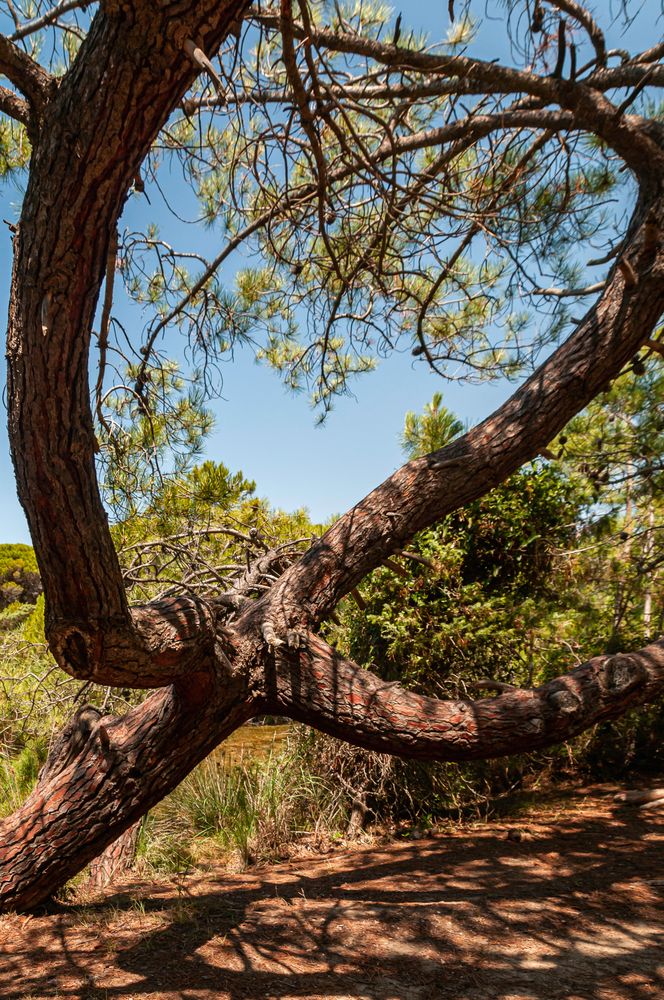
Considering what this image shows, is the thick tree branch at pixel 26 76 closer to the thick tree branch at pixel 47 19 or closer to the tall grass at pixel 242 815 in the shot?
the thick tree branch at pixel 47 19

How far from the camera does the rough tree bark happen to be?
1.70 m

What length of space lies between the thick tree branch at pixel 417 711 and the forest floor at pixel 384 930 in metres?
0.66

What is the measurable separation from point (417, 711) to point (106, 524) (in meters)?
1.66

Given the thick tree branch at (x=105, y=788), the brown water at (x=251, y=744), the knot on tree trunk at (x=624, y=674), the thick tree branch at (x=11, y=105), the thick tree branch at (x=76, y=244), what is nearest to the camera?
the thick tree branch at (x=76, y=244)

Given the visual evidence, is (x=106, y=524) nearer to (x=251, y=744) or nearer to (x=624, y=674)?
(x=624, y=674)

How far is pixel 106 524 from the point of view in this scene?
6.92ft

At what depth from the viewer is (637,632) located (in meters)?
5.00

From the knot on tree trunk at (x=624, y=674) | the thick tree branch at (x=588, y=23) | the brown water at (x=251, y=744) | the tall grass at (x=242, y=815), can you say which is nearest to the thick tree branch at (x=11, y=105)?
the thick tree branch at (x=588, y=23)

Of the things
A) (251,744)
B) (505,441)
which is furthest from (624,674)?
(251,744)

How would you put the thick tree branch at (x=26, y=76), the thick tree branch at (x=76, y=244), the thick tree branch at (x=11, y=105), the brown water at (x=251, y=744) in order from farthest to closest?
the brown water at (x=251, y=744)
the thick tree branch at (x=11, y=105)
the thick tree branch at (x=26, y=76)
the thick tree branch at (x=76, y=244)

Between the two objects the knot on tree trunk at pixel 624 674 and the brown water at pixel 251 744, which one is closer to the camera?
the knot on tree trunk at pixel 624 674

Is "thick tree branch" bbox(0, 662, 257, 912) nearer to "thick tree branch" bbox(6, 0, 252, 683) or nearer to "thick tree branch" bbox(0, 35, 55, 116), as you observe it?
"thick tree branch" bbox(6, 0, 252, 683)

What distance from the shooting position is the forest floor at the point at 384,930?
2.35 meters

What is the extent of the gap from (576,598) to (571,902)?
7.92 feet
